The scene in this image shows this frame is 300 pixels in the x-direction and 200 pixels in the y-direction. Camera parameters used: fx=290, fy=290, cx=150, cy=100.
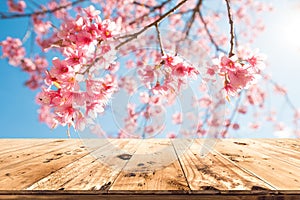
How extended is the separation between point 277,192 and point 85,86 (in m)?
0.83

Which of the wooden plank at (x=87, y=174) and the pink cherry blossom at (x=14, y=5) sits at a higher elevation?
the pink cherry blossom at (x=14, y=5)

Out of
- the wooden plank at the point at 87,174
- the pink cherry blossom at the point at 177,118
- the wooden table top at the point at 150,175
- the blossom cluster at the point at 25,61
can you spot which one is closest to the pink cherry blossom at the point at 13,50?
the blossom cluster at the point at 25,61

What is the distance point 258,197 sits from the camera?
0.84 metres

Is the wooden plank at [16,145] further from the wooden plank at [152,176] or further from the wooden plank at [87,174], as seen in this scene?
the wooden plank at [152,176]

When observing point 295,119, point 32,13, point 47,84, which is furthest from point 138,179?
point 295,119

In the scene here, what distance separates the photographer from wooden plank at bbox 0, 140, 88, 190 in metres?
0.99

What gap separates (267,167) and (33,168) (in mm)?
1009

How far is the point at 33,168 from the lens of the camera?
1.24m

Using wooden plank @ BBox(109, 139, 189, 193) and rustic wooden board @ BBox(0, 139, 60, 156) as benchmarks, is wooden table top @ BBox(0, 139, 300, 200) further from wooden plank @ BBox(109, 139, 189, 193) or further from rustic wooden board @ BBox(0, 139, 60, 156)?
rustic wooden board @ BBox(0, 139, 60, 156)

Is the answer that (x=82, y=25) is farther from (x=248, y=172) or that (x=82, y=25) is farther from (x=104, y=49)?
(x=248, y=172)

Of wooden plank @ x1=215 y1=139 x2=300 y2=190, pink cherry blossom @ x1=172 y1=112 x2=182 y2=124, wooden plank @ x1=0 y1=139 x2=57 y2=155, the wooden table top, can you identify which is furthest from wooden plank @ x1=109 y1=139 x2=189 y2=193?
pink cherry blossom @ x1=172 y1=112 x2=182 y2=124

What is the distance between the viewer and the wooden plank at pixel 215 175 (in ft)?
2.99

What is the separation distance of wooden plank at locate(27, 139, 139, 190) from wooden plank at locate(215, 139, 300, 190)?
54cm

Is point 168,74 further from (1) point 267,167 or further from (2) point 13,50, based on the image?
(2) point 13,50
